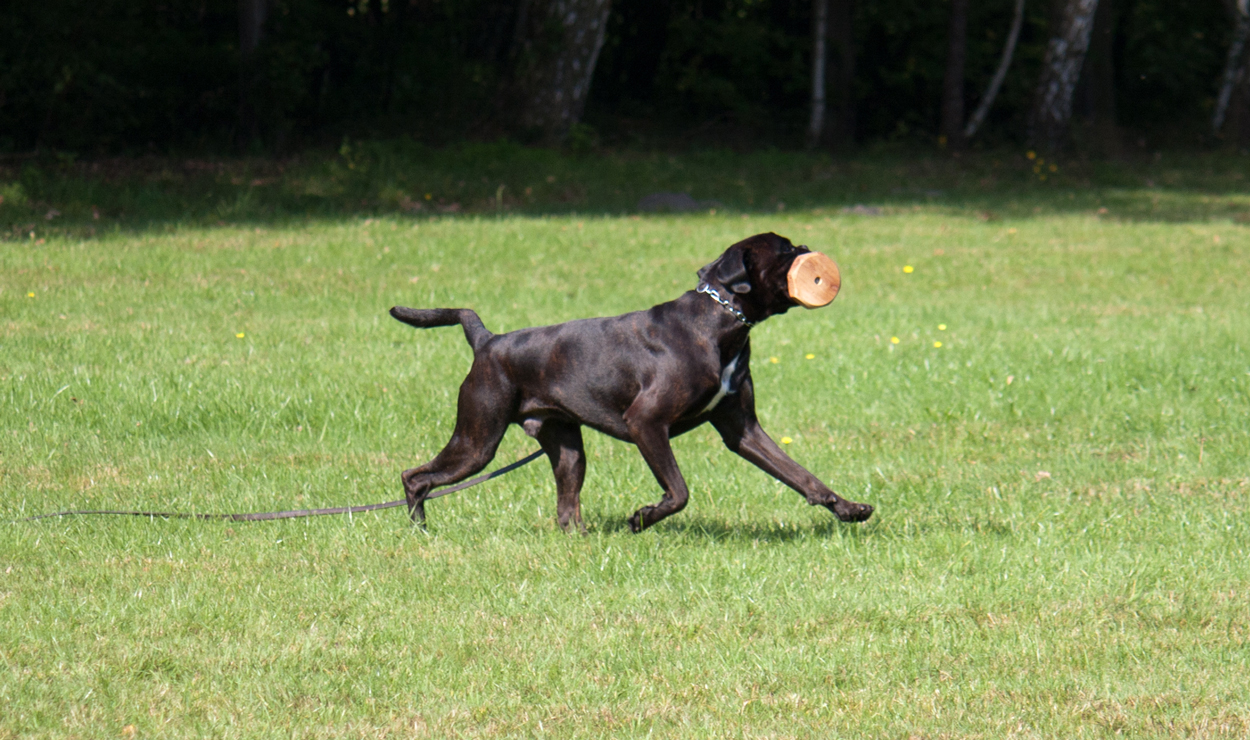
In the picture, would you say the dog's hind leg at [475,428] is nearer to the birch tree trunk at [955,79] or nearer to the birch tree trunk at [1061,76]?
the birch tree trunk at [1061,76]

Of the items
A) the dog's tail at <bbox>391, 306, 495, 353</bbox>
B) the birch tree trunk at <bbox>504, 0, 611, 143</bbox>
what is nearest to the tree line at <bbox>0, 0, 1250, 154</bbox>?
the birch tree trunk at <bbox>504, 0, 611, 143</bbox>

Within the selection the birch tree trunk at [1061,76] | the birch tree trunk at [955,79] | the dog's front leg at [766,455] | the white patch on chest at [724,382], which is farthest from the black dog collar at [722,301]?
the birch tree trunk at [955,79]

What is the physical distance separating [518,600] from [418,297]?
21.3ft

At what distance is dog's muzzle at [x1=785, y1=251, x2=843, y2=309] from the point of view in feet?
14.6

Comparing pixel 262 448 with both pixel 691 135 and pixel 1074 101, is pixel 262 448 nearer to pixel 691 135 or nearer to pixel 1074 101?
pixel 691 135

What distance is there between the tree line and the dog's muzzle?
15.4 meters

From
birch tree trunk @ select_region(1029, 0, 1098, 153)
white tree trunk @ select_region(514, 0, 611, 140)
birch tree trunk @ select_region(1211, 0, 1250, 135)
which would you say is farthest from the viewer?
birch tree trunk @ select_region(1211, 0, 1250, 135)

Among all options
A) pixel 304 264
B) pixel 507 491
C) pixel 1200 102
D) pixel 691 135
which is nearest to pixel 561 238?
pixel 304 264

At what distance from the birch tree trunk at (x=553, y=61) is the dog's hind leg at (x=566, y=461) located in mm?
15772

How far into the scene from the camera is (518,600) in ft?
14.5

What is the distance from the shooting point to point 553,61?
2030 cm

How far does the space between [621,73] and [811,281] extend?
23971 millimetres

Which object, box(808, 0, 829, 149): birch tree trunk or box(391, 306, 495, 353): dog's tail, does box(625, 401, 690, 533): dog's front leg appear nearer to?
→ box(391, 306, 495, 353): dog's tail

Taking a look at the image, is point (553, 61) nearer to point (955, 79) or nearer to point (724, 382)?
point (955, 79)
